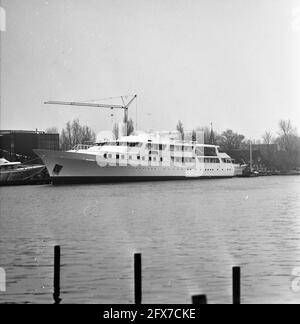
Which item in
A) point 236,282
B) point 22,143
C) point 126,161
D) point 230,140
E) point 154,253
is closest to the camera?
point 236,282

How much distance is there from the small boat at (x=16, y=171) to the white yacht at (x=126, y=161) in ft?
31.3

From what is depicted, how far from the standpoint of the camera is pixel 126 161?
9406 centimetres

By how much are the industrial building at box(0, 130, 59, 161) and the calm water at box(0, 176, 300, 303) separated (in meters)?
74.9

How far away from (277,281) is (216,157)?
9971 centimetres

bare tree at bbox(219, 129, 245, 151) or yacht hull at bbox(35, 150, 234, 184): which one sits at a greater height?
bare tree at bbox(219, 129, 245, 151)

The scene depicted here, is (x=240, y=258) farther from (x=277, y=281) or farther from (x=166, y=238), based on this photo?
(x=166, y=238)

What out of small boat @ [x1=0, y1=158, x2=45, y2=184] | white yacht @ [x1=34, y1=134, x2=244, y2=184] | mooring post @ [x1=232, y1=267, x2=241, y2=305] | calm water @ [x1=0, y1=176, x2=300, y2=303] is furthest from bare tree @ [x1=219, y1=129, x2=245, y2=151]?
mooring post @ [x1=232, y1=267, x2=241, y2=305]

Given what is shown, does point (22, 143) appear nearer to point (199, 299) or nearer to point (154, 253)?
point (154, 253)

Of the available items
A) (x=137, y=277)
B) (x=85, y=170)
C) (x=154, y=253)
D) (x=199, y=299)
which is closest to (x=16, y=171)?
(x=85, y=170)

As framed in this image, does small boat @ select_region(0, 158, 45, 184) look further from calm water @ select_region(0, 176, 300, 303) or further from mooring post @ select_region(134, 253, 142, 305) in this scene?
mooring post @ select_region(134, 253, 142, 305)

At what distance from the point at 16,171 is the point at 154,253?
267 feet

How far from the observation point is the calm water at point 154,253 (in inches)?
643

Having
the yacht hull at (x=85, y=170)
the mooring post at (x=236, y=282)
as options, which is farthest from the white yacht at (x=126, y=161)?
the mooring post at (x=236, y=282)

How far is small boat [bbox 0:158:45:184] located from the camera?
101 meters
